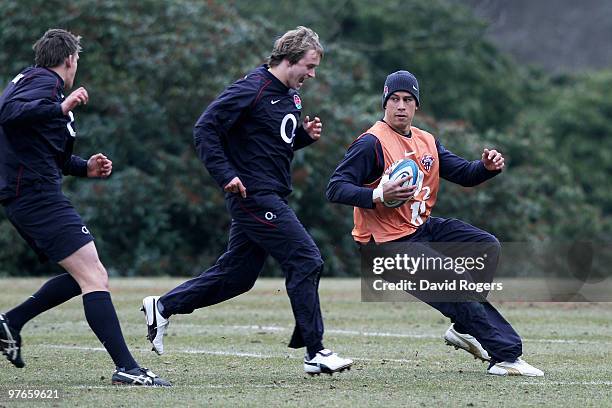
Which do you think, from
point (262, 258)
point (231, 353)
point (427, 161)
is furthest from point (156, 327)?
point (427, 161)

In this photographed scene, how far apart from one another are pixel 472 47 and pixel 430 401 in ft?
105

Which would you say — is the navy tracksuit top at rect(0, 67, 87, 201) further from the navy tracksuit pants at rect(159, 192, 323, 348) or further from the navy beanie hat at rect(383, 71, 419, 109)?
the navy beanie hat at rect(383, 71, 419, 109)

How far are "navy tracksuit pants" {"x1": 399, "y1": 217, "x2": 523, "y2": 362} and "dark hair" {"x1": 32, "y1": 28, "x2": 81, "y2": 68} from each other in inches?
103

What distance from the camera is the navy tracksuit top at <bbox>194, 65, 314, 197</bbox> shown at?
8.05 m

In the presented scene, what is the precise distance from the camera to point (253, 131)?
8164 millimetres

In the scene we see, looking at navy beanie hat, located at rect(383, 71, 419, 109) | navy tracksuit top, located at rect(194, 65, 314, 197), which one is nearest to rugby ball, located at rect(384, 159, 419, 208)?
navy beanie hat, located at rect(383, 71, 419, 109)

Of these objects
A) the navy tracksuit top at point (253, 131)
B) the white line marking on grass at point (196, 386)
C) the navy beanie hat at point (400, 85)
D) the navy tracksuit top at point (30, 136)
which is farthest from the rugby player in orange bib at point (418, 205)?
the navy tracksuit top at point (30, 136)

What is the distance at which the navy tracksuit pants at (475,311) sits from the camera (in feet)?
27.0

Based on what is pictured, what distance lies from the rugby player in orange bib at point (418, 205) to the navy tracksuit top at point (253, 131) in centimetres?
42

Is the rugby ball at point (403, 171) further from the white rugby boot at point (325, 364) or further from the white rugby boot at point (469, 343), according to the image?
the white rugby boot at point (325, 364)

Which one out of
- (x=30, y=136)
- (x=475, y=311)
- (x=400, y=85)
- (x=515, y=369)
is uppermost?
(x=400, y=85)

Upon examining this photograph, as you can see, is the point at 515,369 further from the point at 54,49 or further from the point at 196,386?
the point at 54,49

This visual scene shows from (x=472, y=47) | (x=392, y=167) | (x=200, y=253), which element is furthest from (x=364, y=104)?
(x=392, y=167)

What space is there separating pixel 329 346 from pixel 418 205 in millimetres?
1996
